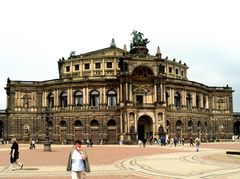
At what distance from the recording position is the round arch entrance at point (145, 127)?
8294 cm

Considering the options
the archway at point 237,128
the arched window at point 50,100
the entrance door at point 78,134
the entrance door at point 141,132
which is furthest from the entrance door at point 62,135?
the archway at point 237,128

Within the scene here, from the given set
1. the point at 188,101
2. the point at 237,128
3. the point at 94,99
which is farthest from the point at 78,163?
the point at 237,128

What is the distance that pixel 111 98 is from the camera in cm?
8600

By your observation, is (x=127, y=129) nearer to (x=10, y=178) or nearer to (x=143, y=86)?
(x=143, y=86)

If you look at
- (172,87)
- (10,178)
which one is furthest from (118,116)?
(10,178)

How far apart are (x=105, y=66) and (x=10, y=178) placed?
241 feet

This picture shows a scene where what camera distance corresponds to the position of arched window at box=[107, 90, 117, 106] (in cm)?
8562

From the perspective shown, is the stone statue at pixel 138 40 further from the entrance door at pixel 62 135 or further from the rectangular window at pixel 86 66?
the entrance door at pixel 62 135

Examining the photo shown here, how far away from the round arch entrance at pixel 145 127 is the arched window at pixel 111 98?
735cm

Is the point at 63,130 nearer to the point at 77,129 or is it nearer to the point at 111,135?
the point at 77,129

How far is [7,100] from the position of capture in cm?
9294

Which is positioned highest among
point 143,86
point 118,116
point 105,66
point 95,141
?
point 105,66

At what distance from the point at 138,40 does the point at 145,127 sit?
22.3 m

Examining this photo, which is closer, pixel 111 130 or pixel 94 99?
pixel 111 130
